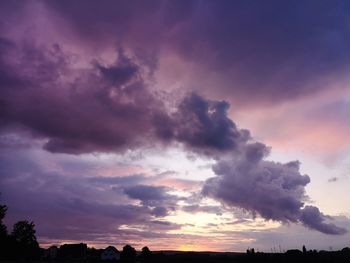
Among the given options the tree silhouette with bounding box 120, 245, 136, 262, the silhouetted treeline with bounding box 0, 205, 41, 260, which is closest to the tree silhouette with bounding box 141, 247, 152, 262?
the tree silhouette with bounding box 120, 245, 136, 262

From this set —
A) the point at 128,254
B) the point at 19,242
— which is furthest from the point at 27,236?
the point at 128,254

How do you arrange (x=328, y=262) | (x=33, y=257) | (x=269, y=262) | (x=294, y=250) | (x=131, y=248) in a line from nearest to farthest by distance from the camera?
(x=328, y=262) → (x=269, y=262) → (x=294, y=250) → (x=33, y=257) → (x=131, y=248)

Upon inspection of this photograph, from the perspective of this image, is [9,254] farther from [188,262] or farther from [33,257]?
[188,262]

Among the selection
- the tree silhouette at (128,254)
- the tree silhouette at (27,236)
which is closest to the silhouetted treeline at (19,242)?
the tree silhouette at (27,236)

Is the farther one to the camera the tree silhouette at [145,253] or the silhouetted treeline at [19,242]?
the tree silhouette at [145,253]

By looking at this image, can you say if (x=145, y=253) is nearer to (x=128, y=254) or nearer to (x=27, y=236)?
(x=128, y=254)

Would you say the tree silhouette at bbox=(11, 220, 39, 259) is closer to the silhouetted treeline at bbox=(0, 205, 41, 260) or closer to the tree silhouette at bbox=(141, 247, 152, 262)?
the silhouetted treeline at bbox=(0, 205, 41, 260)

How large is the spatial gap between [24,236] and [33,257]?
1233 centimetres

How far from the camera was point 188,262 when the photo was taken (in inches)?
5153

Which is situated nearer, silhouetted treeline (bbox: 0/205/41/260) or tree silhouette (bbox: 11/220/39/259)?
silhouetted treeline (bbox: 0/205/41/260)

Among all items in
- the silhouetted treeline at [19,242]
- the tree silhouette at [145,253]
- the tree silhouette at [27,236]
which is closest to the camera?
the silhouetted treeline at [19,242]

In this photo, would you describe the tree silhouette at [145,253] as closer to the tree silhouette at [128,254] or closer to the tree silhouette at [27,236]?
the tree silhouette at [128,254]

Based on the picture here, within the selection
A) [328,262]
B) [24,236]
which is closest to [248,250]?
[328,262]

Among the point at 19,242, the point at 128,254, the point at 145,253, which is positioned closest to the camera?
the point at 19,242
